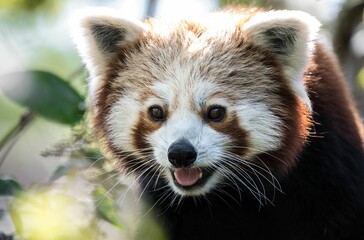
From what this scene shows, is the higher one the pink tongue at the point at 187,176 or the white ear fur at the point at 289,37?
the white ear fur at the point at 289,37

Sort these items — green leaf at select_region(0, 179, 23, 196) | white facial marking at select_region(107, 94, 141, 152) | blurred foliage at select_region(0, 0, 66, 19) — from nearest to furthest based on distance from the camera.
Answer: blurred foliage at select_region(0, 0, 66, 19)
green leaf at select_region(0, 179, 23, 196)
white facial marking at select_region(107, 94, 141, 152)

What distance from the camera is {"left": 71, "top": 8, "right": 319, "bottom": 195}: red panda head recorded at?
3.08m

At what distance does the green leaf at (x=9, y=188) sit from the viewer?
1.94 meters

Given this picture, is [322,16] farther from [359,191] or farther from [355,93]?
[359,191]

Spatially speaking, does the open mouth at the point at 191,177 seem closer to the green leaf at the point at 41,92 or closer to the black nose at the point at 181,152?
the black nose at the point at 181,152

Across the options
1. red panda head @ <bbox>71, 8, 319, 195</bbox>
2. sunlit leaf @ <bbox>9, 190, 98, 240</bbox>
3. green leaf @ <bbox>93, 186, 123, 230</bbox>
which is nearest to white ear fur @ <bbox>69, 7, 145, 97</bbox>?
red panda head @ <bbox>71, 8, 319, 195</bbox>

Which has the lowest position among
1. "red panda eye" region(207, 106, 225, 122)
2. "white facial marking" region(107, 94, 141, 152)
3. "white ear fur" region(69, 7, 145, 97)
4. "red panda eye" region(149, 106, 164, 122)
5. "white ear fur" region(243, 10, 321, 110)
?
"white facial marking" region(107, 94, 141, 152)

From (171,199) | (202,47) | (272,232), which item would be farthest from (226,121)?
(272,232)

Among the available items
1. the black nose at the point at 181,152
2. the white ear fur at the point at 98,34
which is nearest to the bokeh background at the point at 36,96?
the black nose at the point at 181,152

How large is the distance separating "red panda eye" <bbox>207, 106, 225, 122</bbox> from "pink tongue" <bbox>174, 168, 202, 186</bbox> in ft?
0.87

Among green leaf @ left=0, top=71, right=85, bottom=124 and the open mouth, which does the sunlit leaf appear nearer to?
green leaf @ left=0, top=71, right=85, bottom=124

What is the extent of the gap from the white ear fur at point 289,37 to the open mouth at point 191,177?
607 millimetres

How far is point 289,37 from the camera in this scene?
321 centimetres

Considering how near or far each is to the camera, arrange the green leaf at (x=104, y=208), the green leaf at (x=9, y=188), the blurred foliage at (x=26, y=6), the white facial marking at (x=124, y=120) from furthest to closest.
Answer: the white facial marking at (x=124, y=120) → the green leaf at (x=104, y=208) → the green leaf at (x=9, y=188) → the blurred foliage at (x=26, y=6)
